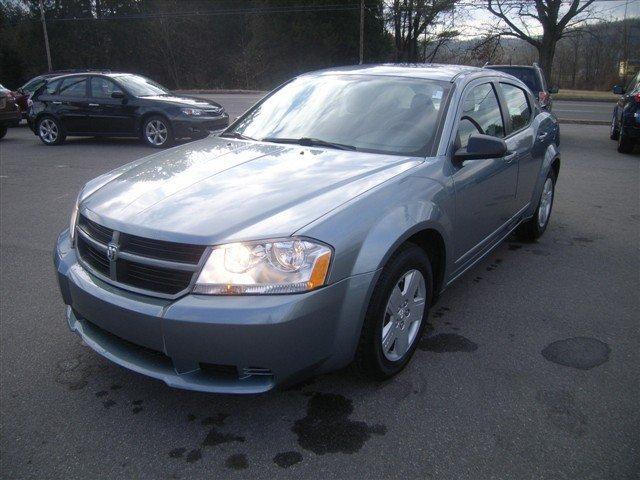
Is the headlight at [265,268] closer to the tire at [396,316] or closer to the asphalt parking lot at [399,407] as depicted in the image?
the tire at [396,316]

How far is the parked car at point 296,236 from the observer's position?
7.77 feet

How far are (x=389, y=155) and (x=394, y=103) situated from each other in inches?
21.0

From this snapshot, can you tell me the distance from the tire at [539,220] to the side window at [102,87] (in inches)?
374

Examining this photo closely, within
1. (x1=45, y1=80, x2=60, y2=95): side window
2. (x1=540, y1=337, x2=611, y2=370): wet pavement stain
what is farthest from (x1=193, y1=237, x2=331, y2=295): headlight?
(x1=45, y1=80, x2=60, y2=95): side window

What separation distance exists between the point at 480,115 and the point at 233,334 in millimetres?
2570

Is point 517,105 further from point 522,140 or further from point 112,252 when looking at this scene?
point 112,252

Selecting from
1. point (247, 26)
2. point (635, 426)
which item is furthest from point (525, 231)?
point (247, 26)

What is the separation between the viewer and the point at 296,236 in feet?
7.91

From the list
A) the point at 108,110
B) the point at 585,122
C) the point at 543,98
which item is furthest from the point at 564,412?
the point at 585,122

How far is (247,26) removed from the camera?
123 feet

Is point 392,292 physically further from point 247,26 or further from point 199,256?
point 247,26

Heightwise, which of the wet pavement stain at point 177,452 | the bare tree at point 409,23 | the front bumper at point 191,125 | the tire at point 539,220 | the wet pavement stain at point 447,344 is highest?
the bare tree at point 409,23

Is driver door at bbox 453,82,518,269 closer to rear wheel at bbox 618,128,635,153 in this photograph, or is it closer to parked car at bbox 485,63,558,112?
rear wheel at bbox 618,128,635,153

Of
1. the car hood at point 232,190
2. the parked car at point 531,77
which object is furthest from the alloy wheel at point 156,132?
the car hood at point 232,190
